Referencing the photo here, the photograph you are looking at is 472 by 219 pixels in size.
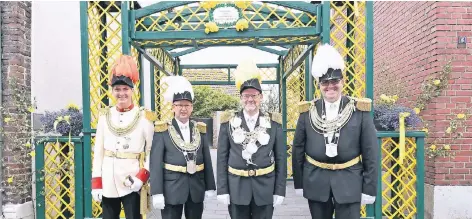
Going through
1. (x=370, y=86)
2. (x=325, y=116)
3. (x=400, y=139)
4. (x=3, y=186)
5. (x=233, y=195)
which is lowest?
(x=3, y=186)

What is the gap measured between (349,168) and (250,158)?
693 mm

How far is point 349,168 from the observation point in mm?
2549

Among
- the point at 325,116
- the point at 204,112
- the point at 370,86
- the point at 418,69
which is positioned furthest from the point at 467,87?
the point at 204,112

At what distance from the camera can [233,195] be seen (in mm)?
2627

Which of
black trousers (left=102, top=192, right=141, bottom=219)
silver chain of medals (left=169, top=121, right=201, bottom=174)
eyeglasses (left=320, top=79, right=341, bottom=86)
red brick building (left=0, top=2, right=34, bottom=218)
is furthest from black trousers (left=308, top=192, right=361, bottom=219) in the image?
red brick building (left=0, top=2, right=34, bottom=218)

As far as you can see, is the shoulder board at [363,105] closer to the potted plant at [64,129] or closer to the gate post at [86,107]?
the gate post at [86,107]

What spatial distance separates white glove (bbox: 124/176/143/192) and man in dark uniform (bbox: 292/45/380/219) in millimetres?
1231

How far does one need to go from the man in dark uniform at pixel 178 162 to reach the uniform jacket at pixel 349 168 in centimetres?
84

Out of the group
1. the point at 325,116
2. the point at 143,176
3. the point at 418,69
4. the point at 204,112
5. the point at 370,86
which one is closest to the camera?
the point at 325,116

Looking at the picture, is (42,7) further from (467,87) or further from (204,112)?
(204,112)

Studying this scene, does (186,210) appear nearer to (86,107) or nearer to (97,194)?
(97,194)

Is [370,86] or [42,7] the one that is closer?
[370,86]

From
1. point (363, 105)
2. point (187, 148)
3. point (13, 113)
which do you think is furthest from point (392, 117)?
point (13, 113)

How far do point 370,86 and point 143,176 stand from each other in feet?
8.21
